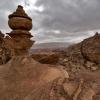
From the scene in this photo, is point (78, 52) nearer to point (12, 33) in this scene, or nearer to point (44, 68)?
point (12, 33)

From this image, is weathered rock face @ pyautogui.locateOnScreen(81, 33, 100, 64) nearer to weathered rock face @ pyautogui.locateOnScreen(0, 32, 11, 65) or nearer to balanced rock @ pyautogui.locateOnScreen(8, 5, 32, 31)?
weathered rock face @ pyautogui.locateOnScreen(0, 32, 11, 65)

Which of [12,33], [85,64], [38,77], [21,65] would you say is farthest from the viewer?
[85,64]

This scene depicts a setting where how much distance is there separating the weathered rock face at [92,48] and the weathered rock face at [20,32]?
31.1ft

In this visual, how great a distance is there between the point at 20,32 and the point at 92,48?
33.1ft

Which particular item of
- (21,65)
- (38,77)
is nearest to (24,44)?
(21,65)

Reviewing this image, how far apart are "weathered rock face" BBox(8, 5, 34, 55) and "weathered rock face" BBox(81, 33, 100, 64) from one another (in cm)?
948

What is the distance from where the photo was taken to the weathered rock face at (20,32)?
25.2 ft

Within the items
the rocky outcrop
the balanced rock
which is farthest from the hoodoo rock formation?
the rocky outcrop

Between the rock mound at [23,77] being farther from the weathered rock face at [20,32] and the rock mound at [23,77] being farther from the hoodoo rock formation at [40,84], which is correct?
the weathered rock face at [20,32]

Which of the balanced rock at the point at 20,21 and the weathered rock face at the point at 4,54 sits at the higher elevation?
the balanced rock at the point at 20,21

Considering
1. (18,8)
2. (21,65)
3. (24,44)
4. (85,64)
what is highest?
(18,8)

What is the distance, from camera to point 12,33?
781 centimetres

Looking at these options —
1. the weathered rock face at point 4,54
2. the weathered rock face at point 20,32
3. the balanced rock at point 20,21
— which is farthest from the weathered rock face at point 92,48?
the balanced rock at point 20,21

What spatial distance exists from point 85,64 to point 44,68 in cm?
1154
